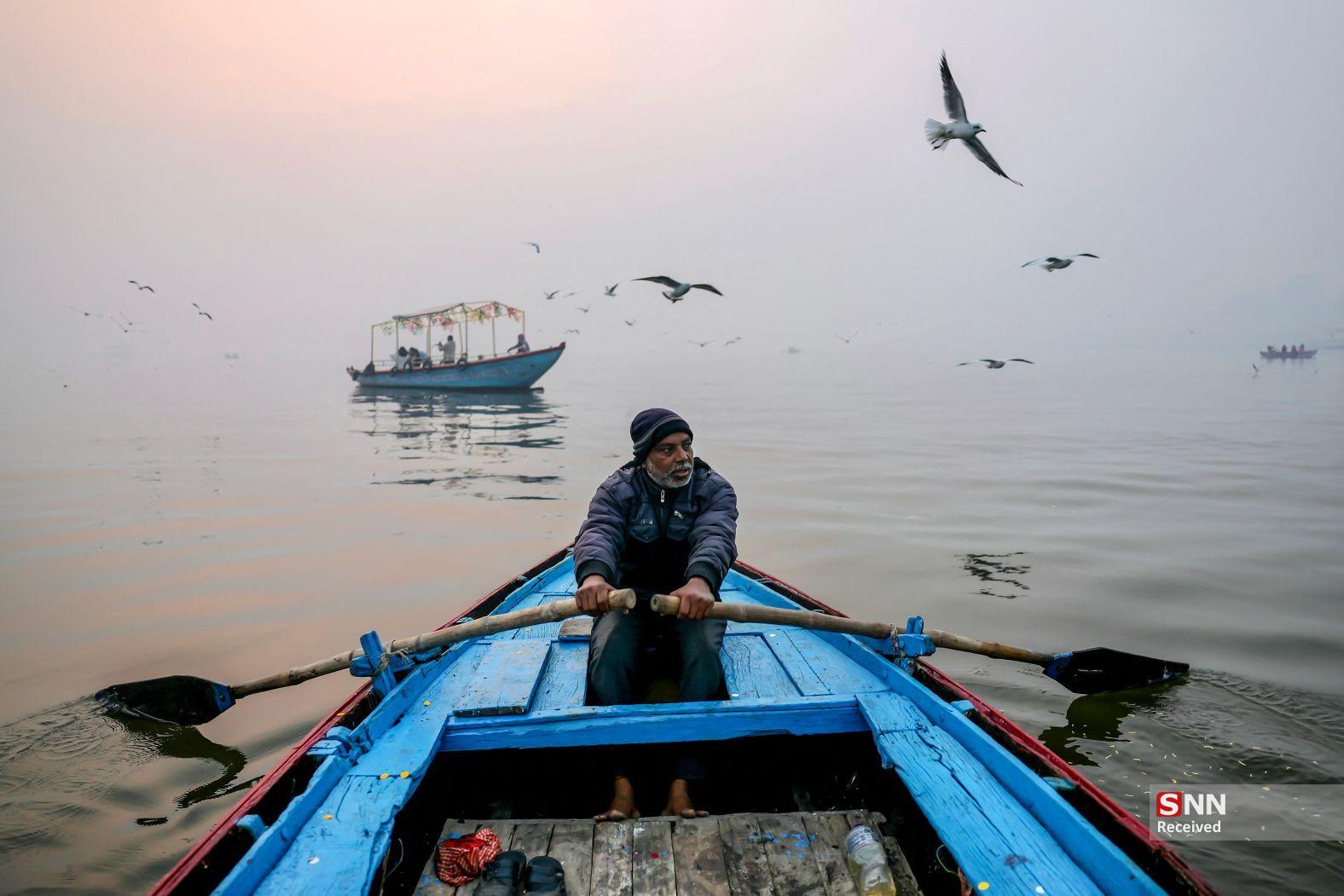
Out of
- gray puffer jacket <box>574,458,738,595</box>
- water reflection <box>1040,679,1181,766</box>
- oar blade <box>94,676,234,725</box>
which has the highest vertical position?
gray puffer jacket <box>574,458,738,595</box>

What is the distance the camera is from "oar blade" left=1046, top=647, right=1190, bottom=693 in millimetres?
5266

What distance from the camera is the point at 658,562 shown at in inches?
166

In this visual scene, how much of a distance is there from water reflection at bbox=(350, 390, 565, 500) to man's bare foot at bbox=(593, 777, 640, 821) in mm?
10187

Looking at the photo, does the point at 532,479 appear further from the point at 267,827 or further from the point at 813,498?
the point at 267,827

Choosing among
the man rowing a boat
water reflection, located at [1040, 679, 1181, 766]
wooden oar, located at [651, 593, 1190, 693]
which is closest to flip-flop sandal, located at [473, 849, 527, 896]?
the man rowing a boat

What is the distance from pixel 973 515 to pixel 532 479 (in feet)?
27.3

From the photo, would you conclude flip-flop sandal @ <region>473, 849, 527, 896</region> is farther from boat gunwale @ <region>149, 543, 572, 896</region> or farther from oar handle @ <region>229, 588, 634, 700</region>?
oar handle @ <region>229, 588, 634, 700</region>

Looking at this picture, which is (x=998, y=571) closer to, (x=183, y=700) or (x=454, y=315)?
(x=183, y=700)

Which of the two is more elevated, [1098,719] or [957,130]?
[957,130]

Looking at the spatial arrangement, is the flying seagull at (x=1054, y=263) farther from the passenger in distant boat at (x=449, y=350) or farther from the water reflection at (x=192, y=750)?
the passenger in distant boat at (x=449, y=350)

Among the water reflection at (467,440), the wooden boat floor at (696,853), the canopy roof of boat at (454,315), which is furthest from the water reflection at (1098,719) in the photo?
the canopy roof of boat at (454,315)

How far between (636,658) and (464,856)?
133 centimetres

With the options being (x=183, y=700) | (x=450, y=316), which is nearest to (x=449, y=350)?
(x=450, y=316)

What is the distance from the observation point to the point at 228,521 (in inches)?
436
